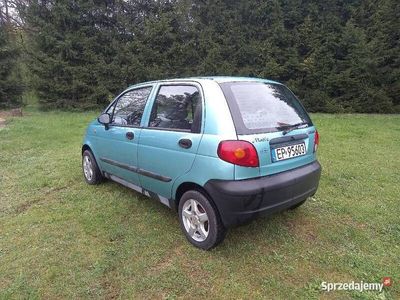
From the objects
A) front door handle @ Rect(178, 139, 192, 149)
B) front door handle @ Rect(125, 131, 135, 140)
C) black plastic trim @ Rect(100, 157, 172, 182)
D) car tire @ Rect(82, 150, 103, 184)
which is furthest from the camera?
car tire @ Rect(82, 150, 103, 184)

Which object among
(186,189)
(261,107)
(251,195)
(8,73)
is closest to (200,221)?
(186,189)

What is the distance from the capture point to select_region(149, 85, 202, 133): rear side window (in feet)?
9.64

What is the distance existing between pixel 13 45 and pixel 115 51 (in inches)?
199

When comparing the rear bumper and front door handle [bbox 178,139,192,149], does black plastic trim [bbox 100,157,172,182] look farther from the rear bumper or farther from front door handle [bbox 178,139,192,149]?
the rear bumper

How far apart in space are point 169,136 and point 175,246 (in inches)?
42.2

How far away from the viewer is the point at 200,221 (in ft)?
9.64

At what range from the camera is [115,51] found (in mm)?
13508

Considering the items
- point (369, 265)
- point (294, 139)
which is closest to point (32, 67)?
point (294, 139)

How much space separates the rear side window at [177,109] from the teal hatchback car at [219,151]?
10mm

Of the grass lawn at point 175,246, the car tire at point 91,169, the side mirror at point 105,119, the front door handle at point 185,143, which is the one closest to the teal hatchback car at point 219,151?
the front door handle at point 185,143

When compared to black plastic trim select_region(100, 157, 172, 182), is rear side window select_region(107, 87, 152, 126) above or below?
above

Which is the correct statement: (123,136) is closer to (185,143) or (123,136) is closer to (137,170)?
(137,170)

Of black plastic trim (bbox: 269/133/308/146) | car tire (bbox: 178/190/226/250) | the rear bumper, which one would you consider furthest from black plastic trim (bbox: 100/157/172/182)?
black plastic trim (bbox: 269/133/308/146)

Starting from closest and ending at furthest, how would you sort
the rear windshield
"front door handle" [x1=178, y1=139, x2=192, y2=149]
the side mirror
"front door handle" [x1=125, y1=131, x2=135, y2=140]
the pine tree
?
the rear windshield < "front door handle" [x1=178, y1=139, x2=192, y2=149] < "front door handle" [x1=125, y1=131, x2=135, y2=140] < the side mirror < the pine tree
